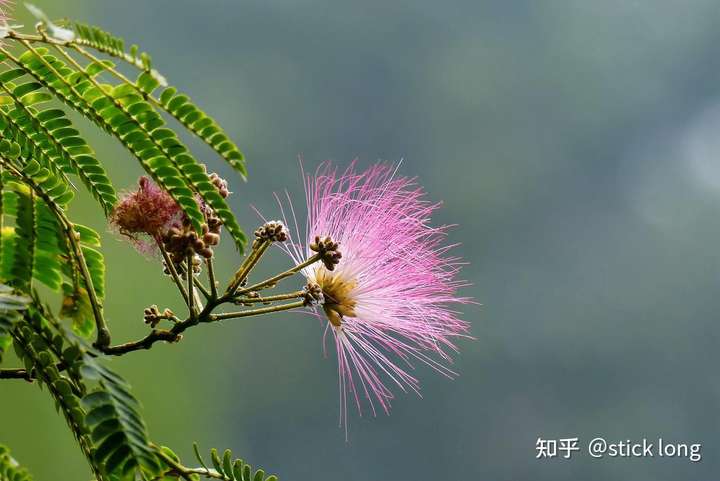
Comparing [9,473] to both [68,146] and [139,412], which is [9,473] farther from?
[68,146]

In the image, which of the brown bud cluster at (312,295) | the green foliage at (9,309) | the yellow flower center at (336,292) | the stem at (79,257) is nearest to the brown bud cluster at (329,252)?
the brown bud cluster at (312,295)

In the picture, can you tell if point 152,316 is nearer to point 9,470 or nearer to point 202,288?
point 202,288

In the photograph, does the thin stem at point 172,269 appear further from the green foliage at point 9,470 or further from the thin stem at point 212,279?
the green foliage at point 9,470

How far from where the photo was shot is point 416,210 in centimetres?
119

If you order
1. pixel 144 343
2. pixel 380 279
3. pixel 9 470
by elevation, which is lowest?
pixel 9 470

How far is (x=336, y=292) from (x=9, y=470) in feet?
1.57

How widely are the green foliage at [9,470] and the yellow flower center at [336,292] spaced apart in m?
0.46

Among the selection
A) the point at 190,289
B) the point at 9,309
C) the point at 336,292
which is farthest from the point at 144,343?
the point at 336,292

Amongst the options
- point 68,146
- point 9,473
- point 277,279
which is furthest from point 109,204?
point 9,473

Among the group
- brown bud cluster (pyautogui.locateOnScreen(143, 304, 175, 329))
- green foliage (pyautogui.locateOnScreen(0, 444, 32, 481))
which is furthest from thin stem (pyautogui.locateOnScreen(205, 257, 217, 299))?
green foliage (pyautogui.locateOnScreen(0, 444, 32, 481))

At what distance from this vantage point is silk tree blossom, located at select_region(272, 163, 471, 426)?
1.16m

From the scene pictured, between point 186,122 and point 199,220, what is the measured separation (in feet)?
0.35

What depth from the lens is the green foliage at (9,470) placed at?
0.75m

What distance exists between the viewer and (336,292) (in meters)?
1.16
